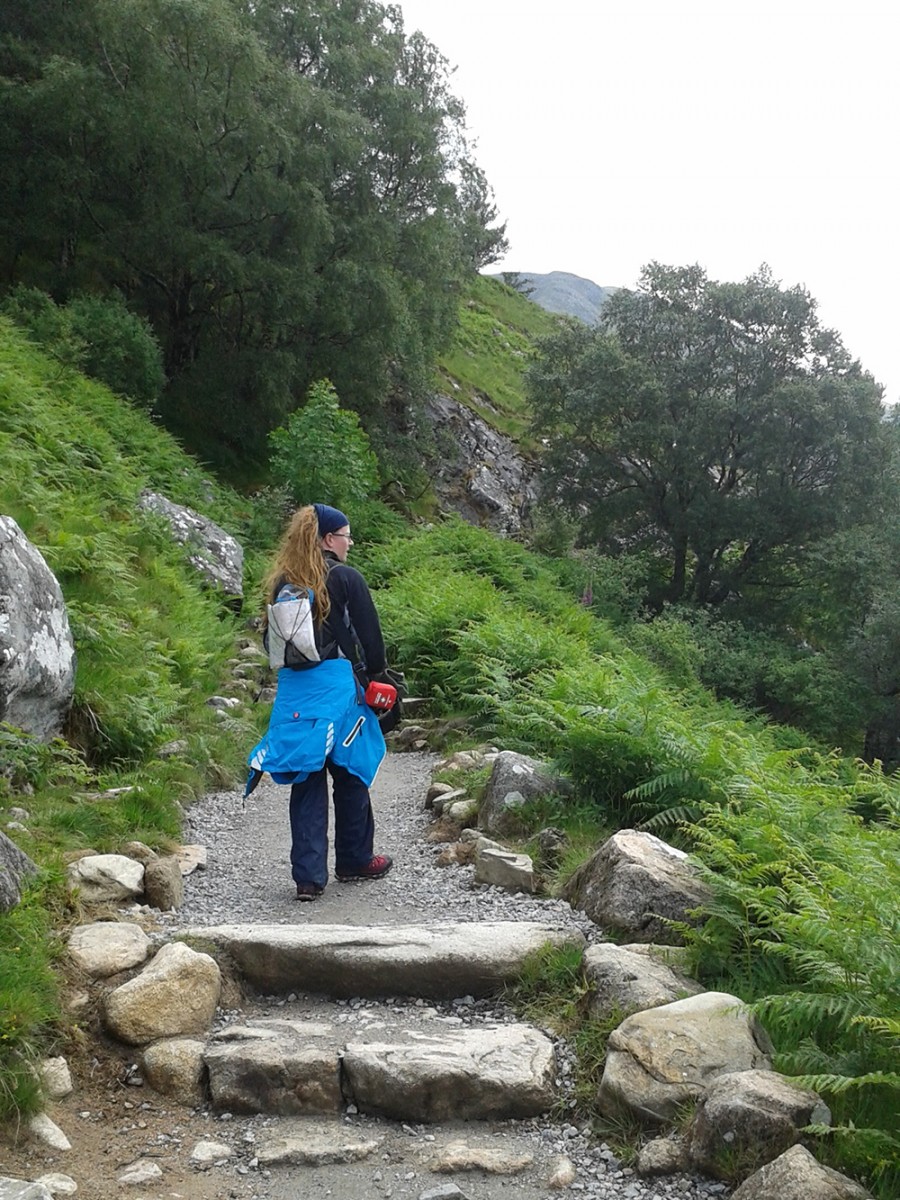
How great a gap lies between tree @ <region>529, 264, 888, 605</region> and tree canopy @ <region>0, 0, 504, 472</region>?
6.57m

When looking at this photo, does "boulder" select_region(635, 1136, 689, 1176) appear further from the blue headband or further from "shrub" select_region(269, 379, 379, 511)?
"shrub" select_region(269, 379, 379, 511)

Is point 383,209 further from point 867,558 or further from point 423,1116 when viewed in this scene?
point 423,1116

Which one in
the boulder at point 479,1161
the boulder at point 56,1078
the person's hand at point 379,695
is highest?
the person's hand at point 379,695

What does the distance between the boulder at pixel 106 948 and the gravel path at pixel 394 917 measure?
0.53 meters

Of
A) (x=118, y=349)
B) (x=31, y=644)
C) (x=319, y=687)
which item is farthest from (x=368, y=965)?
(x=118, y=349)

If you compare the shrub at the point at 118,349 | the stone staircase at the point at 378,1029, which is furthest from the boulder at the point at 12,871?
the shrub at the point at 118,349

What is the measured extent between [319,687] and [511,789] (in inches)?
78.2

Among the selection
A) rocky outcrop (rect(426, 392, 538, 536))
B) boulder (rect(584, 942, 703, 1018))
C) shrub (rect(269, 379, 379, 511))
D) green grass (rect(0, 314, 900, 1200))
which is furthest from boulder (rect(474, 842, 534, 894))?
rocky outcrop (rect(426, 392, 538, 536))

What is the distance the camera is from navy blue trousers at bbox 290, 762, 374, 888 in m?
5.74

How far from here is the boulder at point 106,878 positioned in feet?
16.8

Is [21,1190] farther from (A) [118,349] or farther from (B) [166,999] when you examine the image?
(A) [118,349]

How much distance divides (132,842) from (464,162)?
2813 centimetres

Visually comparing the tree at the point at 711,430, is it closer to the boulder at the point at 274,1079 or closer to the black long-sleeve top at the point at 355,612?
the black long-sleeve top at the point at 355,612

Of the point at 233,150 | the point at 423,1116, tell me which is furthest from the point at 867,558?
the point at 423,1116
